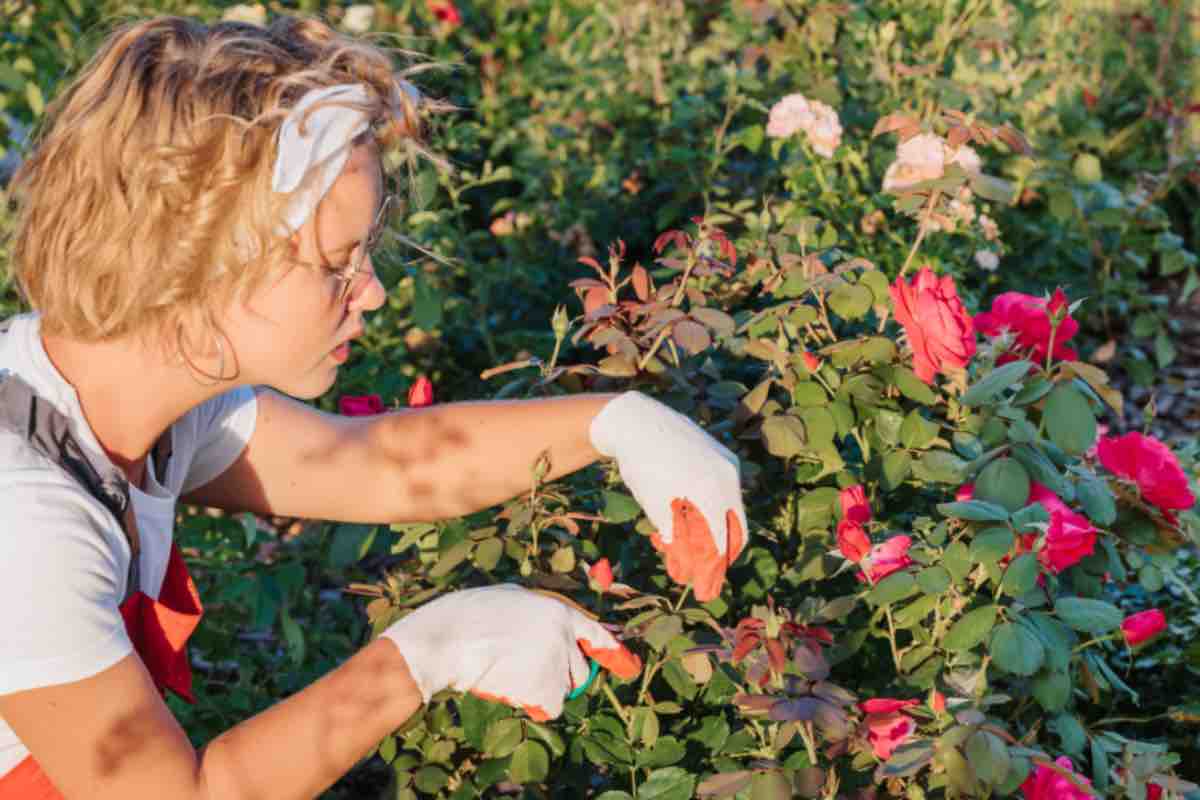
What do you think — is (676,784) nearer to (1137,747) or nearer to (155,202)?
(1137,747)

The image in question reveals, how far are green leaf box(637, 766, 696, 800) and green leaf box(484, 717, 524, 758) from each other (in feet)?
0.49

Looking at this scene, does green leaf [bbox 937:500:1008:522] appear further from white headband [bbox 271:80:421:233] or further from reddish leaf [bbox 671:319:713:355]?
white headband [bbox 271:80:421:233]

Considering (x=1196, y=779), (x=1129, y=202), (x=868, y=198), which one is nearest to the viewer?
(x=1196, y=779)

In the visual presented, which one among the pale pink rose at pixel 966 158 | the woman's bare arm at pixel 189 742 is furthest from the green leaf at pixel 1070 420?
the woman's bare arm at pixel 189 742

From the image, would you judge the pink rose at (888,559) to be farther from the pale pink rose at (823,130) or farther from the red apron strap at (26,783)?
the pale pink rose at (823,130)

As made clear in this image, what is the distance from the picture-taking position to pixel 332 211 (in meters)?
1.54

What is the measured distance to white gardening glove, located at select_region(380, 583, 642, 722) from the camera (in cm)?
151

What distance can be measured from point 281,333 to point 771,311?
650mm

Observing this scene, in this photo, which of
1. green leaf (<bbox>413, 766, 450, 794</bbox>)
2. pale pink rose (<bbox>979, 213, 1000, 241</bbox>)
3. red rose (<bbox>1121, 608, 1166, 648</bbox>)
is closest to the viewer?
green leaf (<bbox>413, 766, 450, 794</bbox>)

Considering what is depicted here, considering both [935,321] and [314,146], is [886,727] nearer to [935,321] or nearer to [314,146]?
[935,321]

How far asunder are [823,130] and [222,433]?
1.29m

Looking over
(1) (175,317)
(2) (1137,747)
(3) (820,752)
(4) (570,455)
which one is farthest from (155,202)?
(2) (1137,747)

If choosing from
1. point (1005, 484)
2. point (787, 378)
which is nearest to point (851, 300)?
point (787, 378)

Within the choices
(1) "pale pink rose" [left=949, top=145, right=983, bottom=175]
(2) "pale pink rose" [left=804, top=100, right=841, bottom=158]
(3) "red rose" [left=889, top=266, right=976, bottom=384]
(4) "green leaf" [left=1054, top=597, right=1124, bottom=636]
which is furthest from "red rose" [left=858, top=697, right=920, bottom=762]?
(2) "pale pink rose" [left=804, top=100, right=841, bottom=158]
